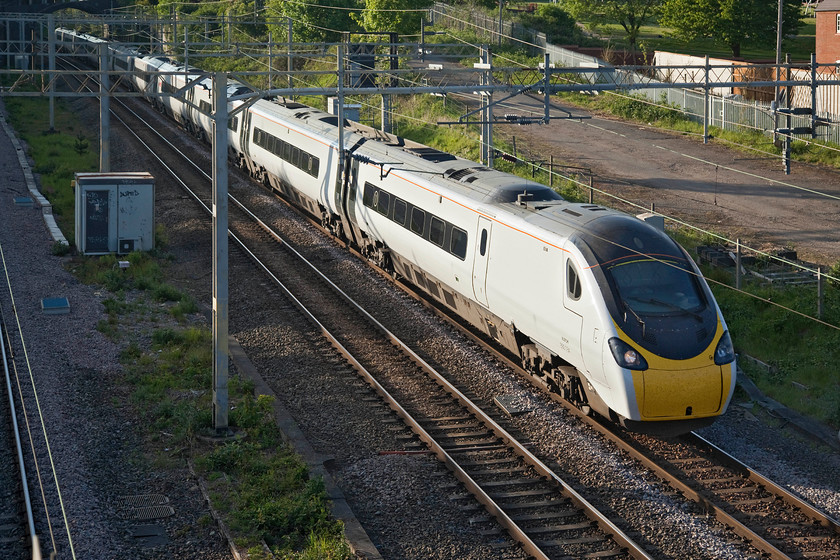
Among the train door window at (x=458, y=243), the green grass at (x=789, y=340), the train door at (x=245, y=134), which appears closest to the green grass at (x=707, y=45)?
the train door at (x=245, y=134)

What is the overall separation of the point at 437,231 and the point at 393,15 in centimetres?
3632

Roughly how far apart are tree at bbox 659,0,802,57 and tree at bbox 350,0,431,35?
14205 millimetres

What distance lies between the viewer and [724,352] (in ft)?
42.9

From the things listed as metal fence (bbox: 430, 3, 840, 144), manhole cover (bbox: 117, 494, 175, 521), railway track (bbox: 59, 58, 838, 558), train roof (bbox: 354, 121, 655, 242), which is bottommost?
manhole cover (bbox: 117, 494, 175, 521)

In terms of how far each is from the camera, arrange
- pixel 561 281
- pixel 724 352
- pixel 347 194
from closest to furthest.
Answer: pixel 724 352 → pixel 561 281 → pixel 347 194

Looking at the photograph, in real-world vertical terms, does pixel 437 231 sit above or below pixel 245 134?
below

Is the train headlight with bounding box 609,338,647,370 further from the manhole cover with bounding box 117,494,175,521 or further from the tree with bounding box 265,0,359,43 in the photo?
the tree with bounding box 265,0,359,43

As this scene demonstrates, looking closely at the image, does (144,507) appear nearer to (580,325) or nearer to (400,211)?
(580,325)

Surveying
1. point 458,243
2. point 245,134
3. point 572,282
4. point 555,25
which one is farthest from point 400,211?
point 555,25

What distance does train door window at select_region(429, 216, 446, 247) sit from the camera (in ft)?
60.7

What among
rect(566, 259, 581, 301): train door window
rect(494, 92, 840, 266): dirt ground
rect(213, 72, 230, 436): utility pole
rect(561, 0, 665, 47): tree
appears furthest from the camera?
rect(561, 0, 665, 47): tree

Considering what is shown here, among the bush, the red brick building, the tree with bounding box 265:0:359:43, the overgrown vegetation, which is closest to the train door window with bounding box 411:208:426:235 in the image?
the overgrown vegetation

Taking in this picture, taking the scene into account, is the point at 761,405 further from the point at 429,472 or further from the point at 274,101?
the point at 274,101

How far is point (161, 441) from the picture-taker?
13766 millimetres
